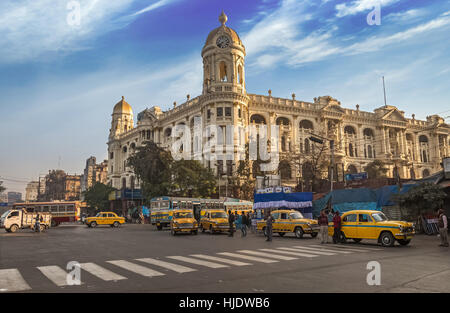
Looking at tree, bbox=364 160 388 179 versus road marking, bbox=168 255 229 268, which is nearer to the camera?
road marking, bbox=168 255 229 268

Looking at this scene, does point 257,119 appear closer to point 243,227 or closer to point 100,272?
point 243,227

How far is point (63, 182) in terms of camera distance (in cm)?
12481

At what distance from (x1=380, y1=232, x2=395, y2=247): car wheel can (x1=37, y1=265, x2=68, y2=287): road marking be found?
543 inches

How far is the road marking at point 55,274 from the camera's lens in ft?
27.8

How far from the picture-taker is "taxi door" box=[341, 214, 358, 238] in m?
18.2

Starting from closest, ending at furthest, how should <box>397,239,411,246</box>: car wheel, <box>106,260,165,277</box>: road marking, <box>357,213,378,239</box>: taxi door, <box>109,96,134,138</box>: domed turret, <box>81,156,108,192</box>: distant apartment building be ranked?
<box>106,260,165,277</box>: road marking
<box>397,239,411,246</box>: car wheel
<box>357,213,378,239</box>: taxi door
<box>109,96,134,138</box>: domed turret
<box>81,156,108,192</box>: distant apartment building

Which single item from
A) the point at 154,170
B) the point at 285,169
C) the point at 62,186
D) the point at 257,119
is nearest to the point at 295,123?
the point at 257,119

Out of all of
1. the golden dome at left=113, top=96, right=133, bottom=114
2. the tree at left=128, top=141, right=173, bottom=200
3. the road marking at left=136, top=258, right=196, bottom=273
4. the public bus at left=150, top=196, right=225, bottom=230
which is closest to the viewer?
the road marking at left=136, top=258, right=196, bottom=273

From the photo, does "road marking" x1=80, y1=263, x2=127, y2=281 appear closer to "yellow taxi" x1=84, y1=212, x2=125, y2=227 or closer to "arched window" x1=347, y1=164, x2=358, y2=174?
"yellow taxi" x1=84, y1=212, x2=125, y2=227

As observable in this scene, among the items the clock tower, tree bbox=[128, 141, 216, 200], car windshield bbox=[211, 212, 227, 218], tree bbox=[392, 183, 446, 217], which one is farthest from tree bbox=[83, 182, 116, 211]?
tree bbox=[392, 183, 446, 217]

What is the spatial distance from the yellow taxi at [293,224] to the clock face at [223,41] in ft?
127
